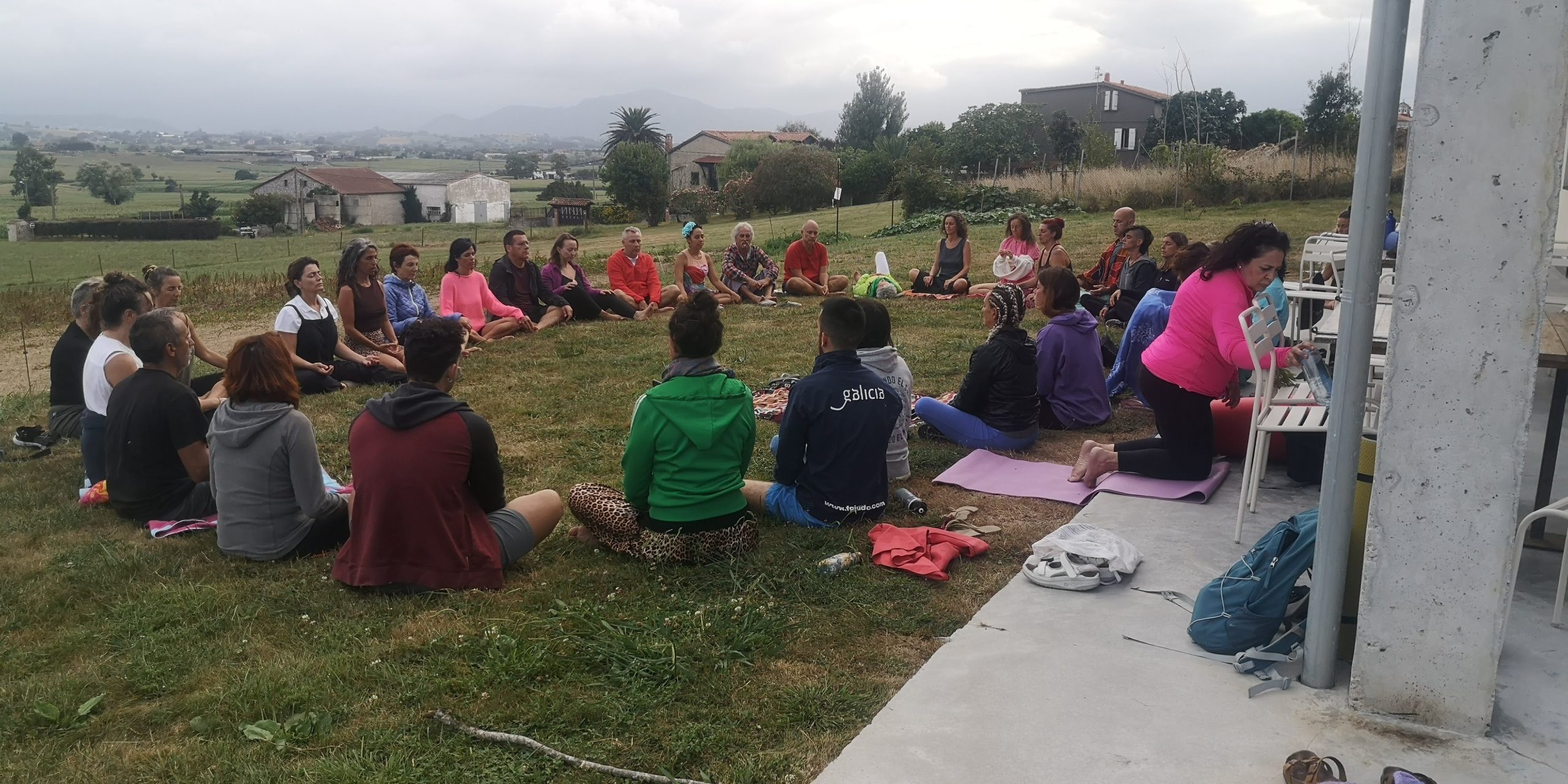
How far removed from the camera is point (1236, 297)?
5.33 m

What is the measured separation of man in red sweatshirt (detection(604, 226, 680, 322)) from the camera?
39.6 feet

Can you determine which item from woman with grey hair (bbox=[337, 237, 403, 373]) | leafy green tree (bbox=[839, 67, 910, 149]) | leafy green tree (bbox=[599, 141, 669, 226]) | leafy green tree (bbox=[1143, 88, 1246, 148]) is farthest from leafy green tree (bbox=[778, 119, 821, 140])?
woman with grey hair (bbox=[337, 237, 403, 373])

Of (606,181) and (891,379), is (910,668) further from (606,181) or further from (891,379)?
(606,181)

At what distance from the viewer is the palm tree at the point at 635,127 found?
103m

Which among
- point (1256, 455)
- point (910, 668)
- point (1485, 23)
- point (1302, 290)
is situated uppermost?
point (1485, 23)

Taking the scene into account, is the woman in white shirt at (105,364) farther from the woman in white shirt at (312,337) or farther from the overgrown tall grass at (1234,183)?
the overgrown tall grass at (1234,183)

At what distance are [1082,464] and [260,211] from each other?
66.2 meters

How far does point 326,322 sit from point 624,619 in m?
5.71

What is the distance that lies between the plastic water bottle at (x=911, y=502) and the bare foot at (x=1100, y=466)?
3.20 ft

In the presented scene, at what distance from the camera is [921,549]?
4.66 m

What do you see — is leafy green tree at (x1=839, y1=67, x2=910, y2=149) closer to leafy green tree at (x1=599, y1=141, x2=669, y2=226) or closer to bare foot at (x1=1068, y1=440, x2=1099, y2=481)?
leafy green tree at (x1=599, y1=141, x2=669, y2=226)

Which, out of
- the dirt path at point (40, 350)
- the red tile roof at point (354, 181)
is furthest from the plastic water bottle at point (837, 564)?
the red tile roof at point (354, 181)

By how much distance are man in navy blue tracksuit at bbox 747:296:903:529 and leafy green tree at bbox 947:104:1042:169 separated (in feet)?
141

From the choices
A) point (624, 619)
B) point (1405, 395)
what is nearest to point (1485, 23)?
point (1405, 395)
